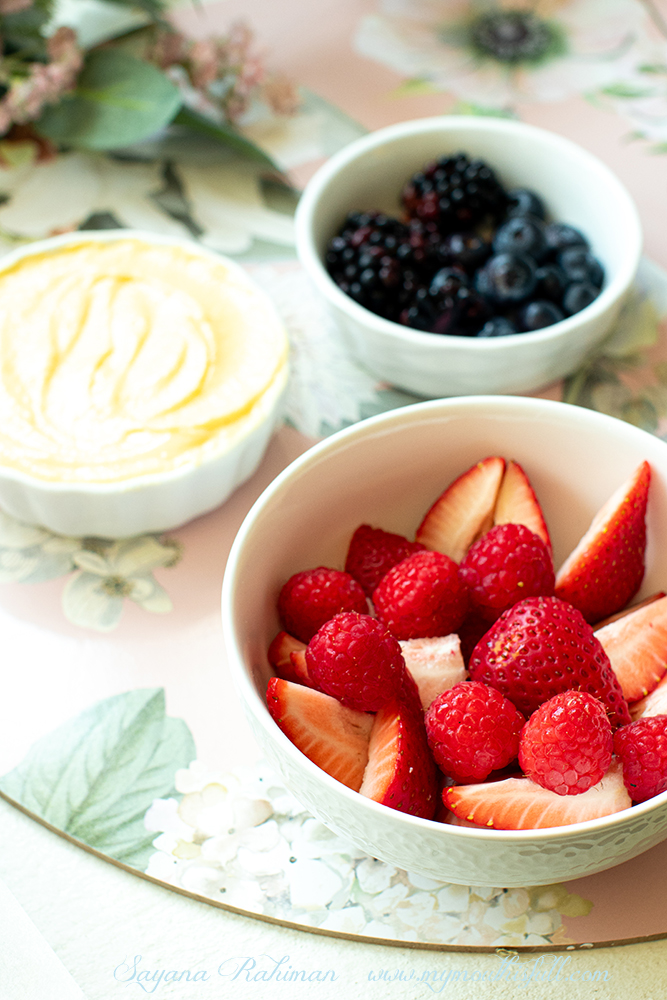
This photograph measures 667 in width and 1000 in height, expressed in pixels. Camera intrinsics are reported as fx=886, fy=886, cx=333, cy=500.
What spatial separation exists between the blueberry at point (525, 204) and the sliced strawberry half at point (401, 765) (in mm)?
749

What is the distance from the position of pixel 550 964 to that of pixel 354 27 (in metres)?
1.44

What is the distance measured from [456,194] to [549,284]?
19cm

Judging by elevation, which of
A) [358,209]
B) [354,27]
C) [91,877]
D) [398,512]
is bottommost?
[91,877]

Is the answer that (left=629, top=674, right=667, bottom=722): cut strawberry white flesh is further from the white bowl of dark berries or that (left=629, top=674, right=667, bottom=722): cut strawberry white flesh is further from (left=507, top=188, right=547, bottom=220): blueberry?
(left=507, top=188, right=547, bottom=220): blueberry

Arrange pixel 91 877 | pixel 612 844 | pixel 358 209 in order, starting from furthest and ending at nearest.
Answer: pixel 358 209 → pixel 91 877 → pixel 612 844

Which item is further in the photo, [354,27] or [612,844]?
[354,27]

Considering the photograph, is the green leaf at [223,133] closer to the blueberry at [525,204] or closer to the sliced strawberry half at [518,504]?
the blueberry at [525,204]

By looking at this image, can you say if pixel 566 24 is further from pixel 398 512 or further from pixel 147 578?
pixel 147 578

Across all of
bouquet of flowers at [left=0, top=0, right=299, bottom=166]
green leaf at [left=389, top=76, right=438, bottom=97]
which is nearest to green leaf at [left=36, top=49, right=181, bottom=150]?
bouquet of flowers at [left=0, top=0, right=299, bottom=166]

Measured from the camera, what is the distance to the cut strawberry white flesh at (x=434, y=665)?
721 millimetres

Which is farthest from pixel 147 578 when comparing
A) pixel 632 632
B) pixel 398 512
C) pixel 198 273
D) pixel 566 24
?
pixel 566 24

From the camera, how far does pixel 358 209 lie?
1207mm

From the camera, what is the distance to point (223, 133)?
4.20 ft

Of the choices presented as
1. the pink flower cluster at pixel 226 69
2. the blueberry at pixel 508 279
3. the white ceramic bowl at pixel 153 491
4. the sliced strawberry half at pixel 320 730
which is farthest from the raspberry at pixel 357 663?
the pink flower cluster at pixel 226 69
